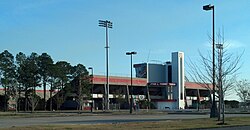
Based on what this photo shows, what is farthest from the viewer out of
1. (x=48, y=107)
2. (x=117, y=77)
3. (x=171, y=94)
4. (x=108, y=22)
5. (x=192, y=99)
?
(x=192, y=99)

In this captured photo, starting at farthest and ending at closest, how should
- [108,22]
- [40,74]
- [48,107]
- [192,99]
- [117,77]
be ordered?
[192,99]
[117,77]
[48,107]
[40,74]
[108,22]

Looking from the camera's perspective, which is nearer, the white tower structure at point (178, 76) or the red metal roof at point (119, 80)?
the red metal roof at point (119, 80)

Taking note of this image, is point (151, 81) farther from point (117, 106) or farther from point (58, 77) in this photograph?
point (58, 77)

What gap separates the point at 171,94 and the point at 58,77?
44.3m

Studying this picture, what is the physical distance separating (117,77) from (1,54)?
37.3 m

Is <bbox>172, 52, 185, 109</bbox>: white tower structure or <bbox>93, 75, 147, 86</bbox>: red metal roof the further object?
<bbox>172, 52, 185, 109</bbox>: white tower structure

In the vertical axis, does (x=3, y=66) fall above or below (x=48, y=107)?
above

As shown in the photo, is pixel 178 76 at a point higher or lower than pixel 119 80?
higher

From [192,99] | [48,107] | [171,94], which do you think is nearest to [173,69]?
[171,94]

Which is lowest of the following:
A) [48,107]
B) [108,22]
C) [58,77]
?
[48,107]

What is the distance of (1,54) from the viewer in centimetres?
8169

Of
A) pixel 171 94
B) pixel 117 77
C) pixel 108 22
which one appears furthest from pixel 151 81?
pixel 108 22

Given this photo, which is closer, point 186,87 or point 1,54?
point 1,54

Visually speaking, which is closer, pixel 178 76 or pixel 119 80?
pixel 119 80
